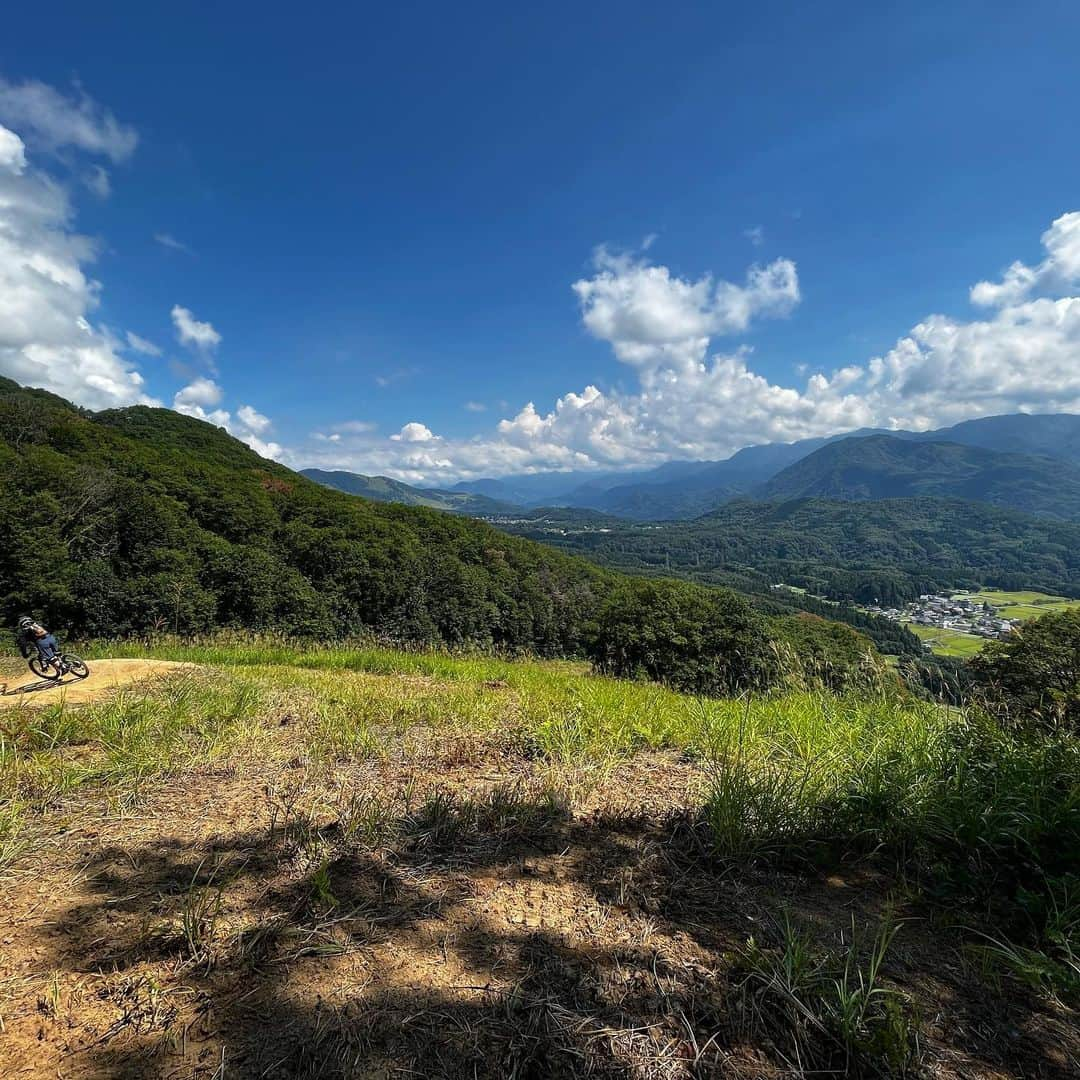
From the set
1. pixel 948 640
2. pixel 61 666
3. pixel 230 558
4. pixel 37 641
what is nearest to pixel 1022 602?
pixel 948 640

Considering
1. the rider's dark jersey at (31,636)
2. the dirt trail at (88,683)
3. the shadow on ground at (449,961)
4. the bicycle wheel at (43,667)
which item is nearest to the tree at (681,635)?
the dirt trail at (88,683)

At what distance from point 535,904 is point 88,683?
8039mm

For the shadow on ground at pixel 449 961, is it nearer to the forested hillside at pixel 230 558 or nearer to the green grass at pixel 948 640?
the forested hillside at pixel 230 558

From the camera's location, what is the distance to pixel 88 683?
23.3 ft

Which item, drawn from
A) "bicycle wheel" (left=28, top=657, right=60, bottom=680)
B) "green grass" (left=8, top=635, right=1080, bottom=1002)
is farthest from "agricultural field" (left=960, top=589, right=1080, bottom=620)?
"bicycle wheel" (left=28, top=657, right=60, bottom=680)

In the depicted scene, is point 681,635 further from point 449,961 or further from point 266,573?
point 449,961

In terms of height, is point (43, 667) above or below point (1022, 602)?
above

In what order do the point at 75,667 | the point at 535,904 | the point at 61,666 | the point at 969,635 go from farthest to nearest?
the point at 969,635
the point at 75,667
the point at 61,666
the point at 535,904

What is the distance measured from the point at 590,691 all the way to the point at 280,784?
411 centimetres

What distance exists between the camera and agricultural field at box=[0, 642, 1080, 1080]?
5.48 feet

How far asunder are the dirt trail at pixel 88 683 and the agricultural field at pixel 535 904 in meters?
1.96

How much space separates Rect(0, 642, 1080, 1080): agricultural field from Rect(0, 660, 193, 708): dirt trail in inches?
77.3

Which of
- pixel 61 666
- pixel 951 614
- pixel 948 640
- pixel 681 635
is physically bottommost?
pixel 951 614

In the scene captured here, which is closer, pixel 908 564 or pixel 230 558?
pixel 230 558
